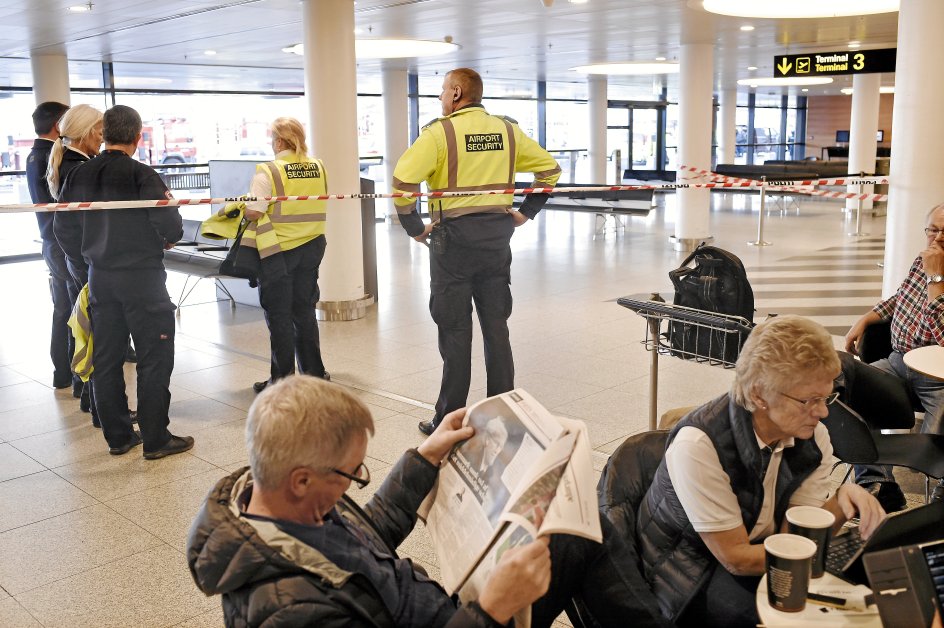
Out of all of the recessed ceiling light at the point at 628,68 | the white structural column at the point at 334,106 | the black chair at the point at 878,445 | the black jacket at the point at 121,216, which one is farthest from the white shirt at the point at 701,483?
the recessed ceiling light at the point at 628,68

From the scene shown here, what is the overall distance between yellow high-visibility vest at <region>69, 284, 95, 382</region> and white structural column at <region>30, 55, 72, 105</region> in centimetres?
924

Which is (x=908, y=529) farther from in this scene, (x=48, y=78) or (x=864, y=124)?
(x=864, y=124)

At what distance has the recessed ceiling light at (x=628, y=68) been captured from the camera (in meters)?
18.2

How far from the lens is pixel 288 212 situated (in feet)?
18.2

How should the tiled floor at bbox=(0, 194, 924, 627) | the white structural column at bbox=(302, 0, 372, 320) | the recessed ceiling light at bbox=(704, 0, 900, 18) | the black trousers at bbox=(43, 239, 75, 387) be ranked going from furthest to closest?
1. the recessed ceiling light at bbox=(704, 0, 900, 18)
2. the white structural column at bbox=(302, 0, 372, 320)
3. the black trousers at bbox=(43, 239, 75, 387)
4. the tiled floor at bbox=(0, 194, 924, 627)

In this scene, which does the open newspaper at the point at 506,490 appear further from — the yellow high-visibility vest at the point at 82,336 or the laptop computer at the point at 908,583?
the yellow high-visibility vest at the point at 82,336

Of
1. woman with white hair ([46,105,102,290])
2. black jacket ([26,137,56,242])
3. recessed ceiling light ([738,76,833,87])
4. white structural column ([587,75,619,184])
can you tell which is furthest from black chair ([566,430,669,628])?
recessed ceiling light ([738,76,833,87])

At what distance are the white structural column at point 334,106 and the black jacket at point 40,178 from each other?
2711mm

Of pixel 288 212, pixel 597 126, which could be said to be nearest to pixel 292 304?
pixel 288 212

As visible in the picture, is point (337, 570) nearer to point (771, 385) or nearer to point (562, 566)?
point (562, 566)

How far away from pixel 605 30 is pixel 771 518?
1063 cm

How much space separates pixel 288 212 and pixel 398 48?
30.5 ft

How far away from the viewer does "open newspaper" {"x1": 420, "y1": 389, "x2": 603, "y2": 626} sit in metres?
1.66

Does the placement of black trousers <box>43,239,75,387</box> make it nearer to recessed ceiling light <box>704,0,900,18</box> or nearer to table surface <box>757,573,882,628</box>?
table surface <box>757,573,882,628</box>
